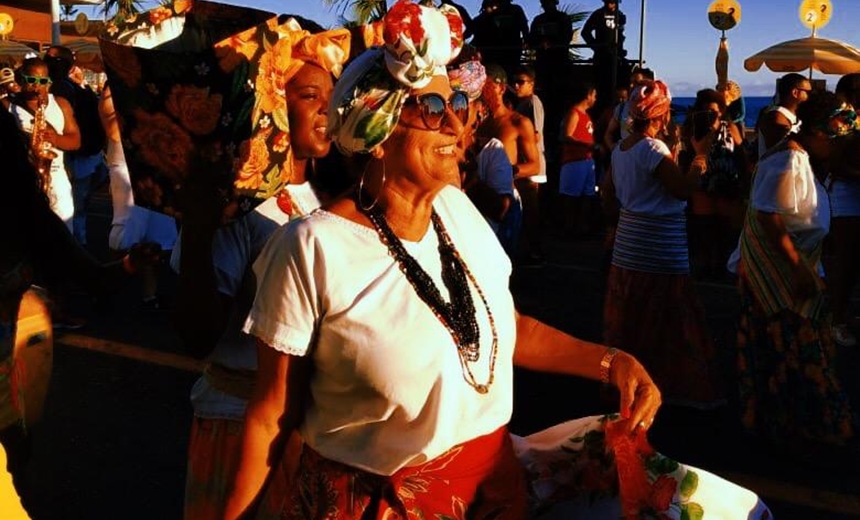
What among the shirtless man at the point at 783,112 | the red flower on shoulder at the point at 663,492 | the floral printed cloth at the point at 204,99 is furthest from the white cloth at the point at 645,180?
the red flower on shoulder at the point at 663,492

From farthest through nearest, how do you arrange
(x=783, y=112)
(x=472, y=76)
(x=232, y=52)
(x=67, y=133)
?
(x=67, y=133) → (x=783, y=112) → (x=472, y=76) → (x=232, y=52)

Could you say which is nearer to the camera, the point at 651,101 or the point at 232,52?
the point at 232,52

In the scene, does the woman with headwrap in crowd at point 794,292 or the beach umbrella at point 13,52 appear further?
the beach umbrella at point 13,52

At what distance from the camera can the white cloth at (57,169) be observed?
7.60m

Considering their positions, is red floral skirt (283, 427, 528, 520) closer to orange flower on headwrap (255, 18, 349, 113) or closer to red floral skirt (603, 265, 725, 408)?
orange flower on headwrap (255, 18, 349, 113)

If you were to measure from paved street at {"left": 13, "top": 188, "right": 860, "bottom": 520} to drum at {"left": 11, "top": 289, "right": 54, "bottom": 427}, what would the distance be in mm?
268

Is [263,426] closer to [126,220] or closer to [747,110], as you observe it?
[126,220]

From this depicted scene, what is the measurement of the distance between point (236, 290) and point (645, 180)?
11.2 feet

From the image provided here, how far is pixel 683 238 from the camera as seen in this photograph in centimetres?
551

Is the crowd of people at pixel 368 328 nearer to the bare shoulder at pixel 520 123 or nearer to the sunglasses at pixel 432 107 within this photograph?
→ the sunglasses at pixel 432 107

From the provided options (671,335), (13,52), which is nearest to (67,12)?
(13,52)

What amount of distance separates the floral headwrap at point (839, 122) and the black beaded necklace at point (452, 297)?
3.11m

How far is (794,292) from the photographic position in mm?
4625

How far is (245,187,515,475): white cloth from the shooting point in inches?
77.7
